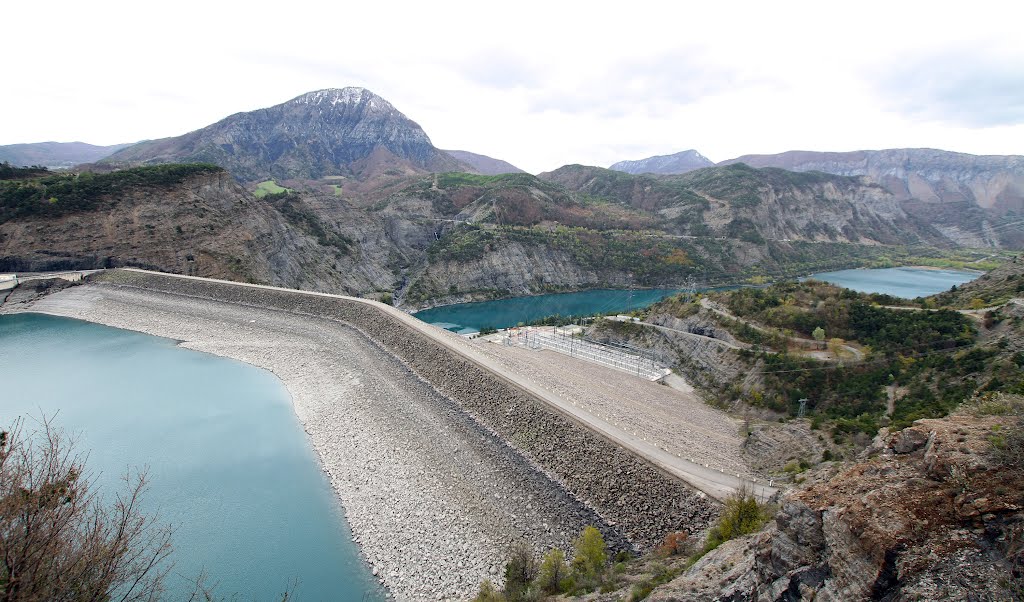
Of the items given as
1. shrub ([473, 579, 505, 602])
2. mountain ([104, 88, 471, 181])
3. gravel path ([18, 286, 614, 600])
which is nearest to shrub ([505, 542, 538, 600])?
shrub ([473, 579, 505, 602])

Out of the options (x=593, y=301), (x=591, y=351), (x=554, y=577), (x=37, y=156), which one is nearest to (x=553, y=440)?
(x=554, y=577)

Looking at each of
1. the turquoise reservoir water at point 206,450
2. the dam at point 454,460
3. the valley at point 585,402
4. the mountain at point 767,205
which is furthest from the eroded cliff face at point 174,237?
the mountain at point 767,205

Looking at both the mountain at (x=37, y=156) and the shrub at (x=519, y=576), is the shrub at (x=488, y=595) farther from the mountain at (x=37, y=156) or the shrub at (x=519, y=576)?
the mountain at (x=37, y=156)

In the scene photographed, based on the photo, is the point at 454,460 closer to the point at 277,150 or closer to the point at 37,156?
the point at 277,150

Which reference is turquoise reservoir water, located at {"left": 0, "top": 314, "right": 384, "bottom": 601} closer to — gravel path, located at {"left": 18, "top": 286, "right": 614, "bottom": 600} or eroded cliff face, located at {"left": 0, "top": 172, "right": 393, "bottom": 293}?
gravel path, located at {"left": 18, "top": 286, "right": 614, "bottom": 600}

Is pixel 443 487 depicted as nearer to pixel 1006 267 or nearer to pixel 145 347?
pixel 145 347

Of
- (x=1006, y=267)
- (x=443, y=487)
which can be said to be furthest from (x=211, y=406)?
(x=1006, y=267)
